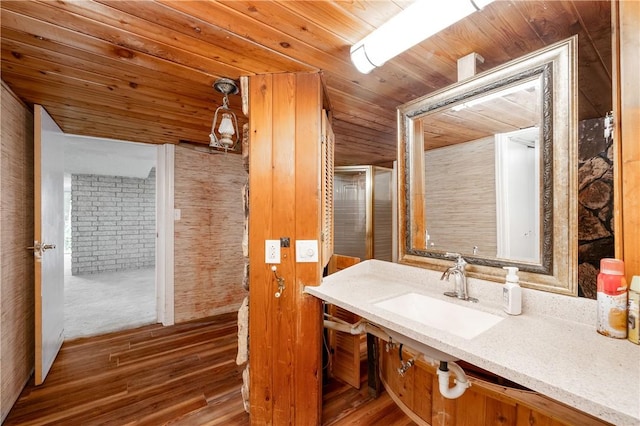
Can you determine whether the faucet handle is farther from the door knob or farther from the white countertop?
the door knob

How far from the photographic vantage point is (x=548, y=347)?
2.68 ft

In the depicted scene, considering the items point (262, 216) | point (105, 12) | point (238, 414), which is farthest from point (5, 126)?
point (238, 414)

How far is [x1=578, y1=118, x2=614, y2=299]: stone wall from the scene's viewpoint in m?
1.27

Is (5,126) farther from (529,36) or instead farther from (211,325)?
(529,36)

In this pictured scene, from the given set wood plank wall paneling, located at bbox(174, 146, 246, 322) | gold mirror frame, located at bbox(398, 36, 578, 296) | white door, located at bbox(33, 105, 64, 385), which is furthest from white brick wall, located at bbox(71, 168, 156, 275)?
gold mirror frame, located at bbox(398, 36, 578, 296)

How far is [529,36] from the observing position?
1158 mm

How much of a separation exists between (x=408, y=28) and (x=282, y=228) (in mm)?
1042

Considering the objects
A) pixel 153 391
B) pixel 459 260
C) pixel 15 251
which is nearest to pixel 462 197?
pixel 459 260

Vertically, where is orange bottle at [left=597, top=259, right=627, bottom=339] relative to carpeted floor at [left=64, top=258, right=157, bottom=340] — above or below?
above

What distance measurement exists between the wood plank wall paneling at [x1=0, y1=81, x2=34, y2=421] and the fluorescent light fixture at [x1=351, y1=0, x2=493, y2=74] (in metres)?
2.06

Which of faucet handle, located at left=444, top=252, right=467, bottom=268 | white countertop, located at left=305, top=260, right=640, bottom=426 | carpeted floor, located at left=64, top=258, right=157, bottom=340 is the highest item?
faucet handle, located at left=444, top=252, right=467, bottom=268

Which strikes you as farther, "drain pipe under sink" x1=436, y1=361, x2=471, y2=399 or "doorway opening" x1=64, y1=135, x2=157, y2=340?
"doorway opening" x1=64, y1=135, x2=157, y2=340

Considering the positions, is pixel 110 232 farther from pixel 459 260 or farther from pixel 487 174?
pixel 487 174

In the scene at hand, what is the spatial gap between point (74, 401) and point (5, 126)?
69.0 inches
